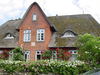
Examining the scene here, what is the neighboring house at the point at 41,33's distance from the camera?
117ft

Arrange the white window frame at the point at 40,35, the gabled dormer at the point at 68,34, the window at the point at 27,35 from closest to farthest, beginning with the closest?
the gabled dormer at the point at 68,34
the white window frame at the point at 40,35
the window at the point at 27,35

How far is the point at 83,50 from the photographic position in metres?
25.3

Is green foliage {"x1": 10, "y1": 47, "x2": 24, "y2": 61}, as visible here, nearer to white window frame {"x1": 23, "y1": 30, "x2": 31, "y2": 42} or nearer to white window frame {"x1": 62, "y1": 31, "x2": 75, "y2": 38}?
white window frame {"x1": 23, "y1": 30, "x2": 31, "y2": 42}

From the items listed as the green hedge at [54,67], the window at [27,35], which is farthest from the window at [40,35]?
the green hedge at [54,67]

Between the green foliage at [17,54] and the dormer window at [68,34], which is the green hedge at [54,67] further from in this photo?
the dormer window at [68,34]

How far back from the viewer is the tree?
77.3 ft

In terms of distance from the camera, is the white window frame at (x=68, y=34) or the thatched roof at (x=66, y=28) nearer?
the thatched roof at (x=66, y=28)

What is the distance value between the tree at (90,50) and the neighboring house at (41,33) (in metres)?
9.02

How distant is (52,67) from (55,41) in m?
12.2

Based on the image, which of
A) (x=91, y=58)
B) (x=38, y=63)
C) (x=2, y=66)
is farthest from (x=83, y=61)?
(x=2, y=66)

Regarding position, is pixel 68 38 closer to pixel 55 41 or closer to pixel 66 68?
pixel 55 41

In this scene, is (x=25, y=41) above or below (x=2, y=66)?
above

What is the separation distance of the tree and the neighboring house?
902cm

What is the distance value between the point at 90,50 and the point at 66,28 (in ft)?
42.9
